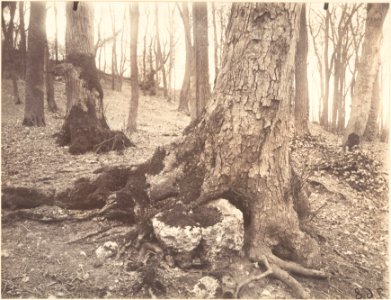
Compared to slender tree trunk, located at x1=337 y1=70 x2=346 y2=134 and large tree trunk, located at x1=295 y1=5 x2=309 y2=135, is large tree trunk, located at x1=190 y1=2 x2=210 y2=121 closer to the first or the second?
large tree trunk, located at x1=295 y1=5 x2=309 y2=135

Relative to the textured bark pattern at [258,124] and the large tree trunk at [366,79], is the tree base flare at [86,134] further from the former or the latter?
the large tree trunk at [366,79]

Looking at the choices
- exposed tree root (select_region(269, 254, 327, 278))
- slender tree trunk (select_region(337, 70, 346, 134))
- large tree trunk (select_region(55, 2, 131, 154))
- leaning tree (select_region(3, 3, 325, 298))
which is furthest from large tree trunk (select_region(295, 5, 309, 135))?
slender tree trunk (select_region(337, 70, 346, 134))

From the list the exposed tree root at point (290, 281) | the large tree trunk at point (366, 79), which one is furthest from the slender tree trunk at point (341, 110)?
the exposed tree root at point (290, 281)

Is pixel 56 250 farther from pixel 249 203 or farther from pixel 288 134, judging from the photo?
pixel 288 134

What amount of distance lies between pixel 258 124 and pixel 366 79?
4839 mm

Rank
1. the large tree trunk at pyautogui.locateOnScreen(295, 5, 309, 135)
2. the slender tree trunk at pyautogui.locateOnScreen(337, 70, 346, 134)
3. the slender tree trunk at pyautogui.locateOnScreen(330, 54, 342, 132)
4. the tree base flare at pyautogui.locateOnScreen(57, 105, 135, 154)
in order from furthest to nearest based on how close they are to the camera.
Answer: the slender tree trunk at pyautogui.locateOnScreen(330, 54, 342, 132)
the slender tree trunk at pyautogui.locateOnScreen(337, 70, 346, 134)
the large tree trunk at pyautogui.locateOnScreen(295, 5, 309, 135)
the tree base flare at pyautogui.locateOnScreen(57, 105, 135, 154)

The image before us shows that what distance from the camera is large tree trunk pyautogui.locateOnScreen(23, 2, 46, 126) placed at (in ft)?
26.5

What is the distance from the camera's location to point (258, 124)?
3.70 m

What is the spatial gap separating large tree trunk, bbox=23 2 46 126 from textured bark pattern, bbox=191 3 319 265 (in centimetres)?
572

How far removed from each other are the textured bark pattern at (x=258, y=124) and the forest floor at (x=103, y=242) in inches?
19.6

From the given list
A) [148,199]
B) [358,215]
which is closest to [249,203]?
[148,199]

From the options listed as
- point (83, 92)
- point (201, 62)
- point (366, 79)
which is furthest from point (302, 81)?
point (83, 92)

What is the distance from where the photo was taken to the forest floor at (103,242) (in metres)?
3.30

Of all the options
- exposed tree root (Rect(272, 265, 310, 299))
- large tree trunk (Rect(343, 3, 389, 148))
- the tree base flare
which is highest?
large tree trunk (Rect(343, 3, 389, 148))
